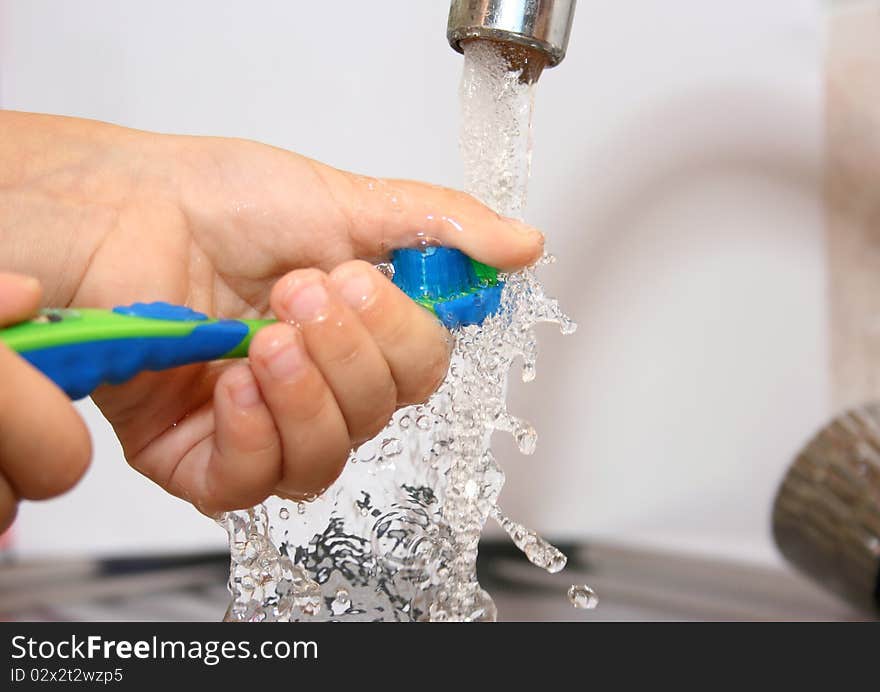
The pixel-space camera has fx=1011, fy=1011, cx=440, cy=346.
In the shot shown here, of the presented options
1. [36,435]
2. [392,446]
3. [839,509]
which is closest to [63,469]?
[36,435]

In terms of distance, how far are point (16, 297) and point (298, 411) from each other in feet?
0.43

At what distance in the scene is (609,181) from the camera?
808 millimetres

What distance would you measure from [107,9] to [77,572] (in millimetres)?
435

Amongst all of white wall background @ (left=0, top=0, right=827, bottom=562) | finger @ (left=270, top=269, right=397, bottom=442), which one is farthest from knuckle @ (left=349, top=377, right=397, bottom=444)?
white wall background @ (left=0, top=0, right=827, bottom=562)

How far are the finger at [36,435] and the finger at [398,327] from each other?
0.12 m

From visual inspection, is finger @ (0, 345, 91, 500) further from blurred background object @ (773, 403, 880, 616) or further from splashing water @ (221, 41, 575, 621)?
blurred background object @ (773, 403, 880, 616)

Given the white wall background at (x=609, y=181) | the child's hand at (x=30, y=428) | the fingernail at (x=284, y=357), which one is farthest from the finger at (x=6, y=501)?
the white wall background at (x=609, y=181)

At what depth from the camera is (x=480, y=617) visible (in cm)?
52

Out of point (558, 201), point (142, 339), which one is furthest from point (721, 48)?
point (142, 339)

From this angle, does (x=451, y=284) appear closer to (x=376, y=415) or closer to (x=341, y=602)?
(x=376, y=415)

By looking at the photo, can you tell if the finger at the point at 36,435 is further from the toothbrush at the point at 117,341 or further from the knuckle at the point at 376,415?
the knuckle at the point at 376,415

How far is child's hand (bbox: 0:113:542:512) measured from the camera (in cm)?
42

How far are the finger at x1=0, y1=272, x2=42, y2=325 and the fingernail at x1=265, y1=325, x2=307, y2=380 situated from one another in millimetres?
94
